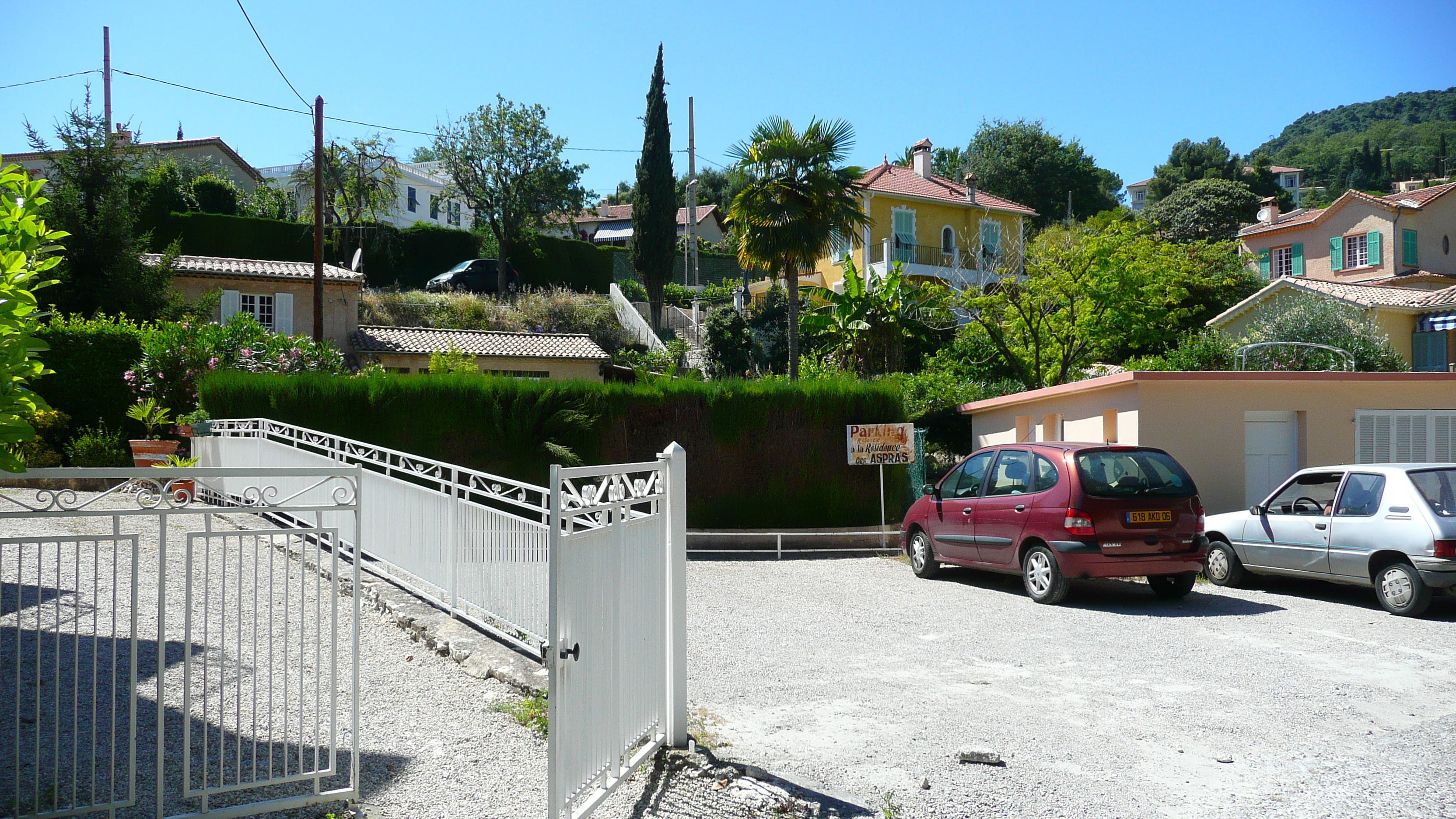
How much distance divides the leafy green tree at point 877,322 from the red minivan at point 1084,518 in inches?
683

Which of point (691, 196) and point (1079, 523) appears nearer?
point (1079, 523)

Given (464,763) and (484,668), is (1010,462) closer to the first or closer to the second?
(484,668)

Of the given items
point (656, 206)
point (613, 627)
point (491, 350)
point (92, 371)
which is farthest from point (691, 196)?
point (613, 627)

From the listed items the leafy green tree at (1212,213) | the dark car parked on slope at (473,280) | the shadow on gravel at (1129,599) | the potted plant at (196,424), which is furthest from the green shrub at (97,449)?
the leafy green tree at (1212,213)

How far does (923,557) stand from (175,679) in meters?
8.78

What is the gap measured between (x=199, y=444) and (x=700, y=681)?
12027mm

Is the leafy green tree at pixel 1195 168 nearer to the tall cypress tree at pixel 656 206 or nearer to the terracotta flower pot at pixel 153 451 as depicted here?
the tall cypress tree at pixel 656 206

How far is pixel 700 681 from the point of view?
6953mm

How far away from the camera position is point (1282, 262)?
144ft

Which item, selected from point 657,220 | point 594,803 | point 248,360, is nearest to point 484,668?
point 594,803

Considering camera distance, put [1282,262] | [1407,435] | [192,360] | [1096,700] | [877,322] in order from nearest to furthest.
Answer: [1096,700] → [1407,435] → [192,360] → [877,322] → [1282,262]

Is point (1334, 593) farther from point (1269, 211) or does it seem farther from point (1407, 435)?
point (1269, 211)

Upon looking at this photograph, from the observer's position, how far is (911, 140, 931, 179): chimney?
45812 mm

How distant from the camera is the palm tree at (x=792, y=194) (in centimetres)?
2202
